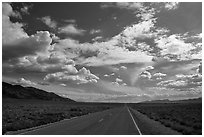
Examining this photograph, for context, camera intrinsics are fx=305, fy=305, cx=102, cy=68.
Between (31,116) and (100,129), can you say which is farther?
(31,116)

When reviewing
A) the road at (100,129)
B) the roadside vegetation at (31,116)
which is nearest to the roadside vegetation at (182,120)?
the road at (100,129)

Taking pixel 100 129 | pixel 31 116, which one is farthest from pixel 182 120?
pixel 31 116

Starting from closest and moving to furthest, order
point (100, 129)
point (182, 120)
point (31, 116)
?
1. point (100, 129)
2. point (182, 120)
3. point (31, 116)

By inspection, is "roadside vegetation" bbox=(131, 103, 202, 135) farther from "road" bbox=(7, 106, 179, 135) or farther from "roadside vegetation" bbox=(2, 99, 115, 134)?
"roadside vegetation" bbox=(2, 99, 115, 134)

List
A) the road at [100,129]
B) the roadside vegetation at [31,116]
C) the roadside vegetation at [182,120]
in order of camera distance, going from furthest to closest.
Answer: the roadside vegetation at [31,116] < the roadside vegetation at [182,120] < the road at [100,129]

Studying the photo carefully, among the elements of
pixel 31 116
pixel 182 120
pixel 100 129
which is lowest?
pixel 100 129

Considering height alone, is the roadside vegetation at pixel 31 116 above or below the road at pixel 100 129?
above

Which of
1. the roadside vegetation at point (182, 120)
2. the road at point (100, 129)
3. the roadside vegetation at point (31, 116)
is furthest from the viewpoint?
the roadside vegetation at point (31, 116)

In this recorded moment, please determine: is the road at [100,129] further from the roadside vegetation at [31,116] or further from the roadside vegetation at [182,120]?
the roadside vegetation at [31,116]

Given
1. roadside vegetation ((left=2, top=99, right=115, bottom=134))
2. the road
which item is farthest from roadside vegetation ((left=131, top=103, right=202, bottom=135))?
roadside vegetation ((left=2, top=99, right=115, bottom=134))

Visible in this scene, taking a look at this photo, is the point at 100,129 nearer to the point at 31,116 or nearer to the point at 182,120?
the point at 182,120

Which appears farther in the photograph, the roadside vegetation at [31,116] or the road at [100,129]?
the roadside vegetation at [31,116]

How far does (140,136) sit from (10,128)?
9286 millimetres

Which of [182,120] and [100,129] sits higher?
[182,120]
